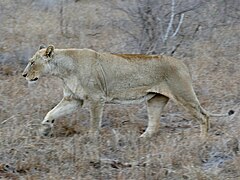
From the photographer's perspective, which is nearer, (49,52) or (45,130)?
(45,130)

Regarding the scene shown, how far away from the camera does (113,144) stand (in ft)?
18.4

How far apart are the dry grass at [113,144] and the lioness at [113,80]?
7.7 inches

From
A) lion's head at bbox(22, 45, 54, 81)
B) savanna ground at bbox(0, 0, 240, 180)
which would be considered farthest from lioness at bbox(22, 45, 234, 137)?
savanna ground at bbox(0, 0, 240, 180)

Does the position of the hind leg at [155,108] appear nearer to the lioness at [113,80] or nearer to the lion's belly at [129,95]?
the lioness at [113,80]

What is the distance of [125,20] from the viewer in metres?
12.2

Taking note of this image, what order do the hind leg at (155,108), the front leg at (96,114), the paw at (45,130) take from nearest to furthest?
the paw at (45,130) → the front leg at (96,114) → the hind leg at (155,108)

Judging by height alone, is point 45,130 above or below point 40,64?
below

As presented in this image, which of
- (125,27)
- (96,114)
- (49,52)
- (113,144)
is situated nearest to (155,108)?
(96,114)

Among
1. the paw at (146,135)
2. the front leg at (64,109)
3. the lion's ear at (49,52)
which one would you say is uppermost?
the lion's ear at (49,52)

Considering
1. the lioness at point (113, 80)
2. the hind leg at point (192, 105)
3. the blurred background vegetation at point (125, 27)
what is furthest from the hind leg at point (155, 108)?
the blurred background vegetation at point (125, 27)

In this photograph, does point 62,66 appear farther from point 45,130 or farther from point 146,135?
point 146,135

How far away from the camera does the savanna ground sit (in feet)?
16.5

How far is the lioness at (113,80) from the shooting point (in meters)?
6.29

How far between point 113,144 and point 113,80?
1.05 m
